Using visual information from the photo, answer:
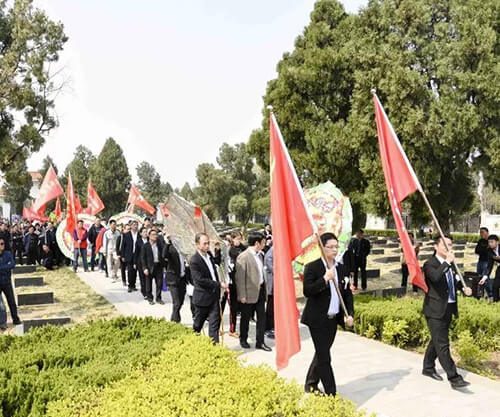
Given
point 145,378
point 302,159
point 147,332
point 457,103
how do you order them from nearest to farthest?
point 145,378 < point 147,332 < point 457,103 < point 302,159

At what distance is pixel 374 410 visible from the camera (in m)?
5.45

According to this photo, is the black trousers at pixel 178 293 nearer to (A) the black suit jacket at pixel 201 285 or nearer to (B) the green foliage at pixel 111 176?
(A) the black suit jacket at pixel 201 285

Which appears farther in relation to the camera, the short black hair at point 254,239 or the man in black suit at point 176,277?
the man in black suit at point 176,277

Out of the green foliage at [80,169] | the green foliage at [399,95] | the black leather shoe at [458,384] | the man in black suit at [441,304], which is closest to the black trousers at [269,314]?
the man in black suit at [441,304]

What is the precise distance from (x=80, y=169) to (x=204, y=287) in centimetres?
5972

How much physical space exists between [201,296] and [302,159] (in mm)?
11318

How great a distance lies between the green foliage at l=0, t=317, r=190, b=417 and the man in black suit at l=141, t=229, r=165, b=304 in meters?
4.68

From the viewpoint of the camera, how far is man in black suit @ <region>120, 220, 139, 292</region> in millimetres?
14039

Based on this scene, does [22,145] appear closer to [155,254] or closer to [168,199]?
[155,254]

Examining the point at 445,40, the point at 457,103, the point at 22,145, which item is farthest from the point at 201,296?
the point at 445,40

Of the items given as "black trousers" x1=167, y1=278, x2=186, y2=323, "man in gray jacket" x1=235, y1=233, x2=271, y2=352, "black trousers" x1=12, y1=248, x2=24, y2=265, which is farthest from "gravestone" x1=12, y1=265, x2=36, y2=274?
"man in gray jacket" x1=235, y1=233, x2=271, y2=352

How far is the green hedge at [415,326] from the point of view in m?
8.38

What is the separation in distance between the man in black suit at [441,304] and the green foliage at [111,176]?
188 ft

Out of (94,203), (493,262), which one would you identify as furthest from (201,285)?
(94,203)
